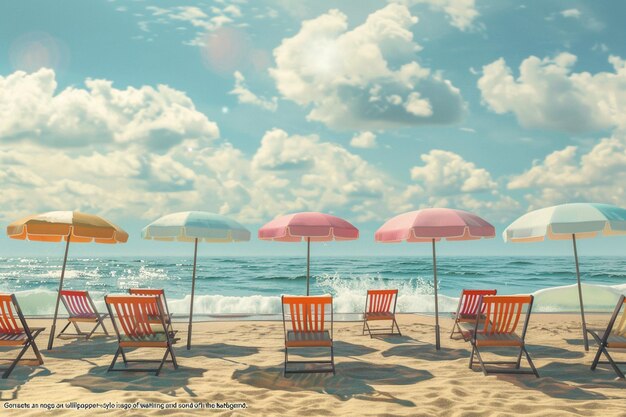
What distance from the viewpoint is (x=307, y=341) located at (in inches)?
219

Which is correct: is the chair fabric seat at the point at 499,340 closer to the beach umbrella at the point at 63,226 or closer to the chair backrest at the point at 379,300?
the chair backrest at the point at 379,300

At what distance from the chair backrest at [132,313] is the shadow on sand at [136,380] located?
20.2 inches

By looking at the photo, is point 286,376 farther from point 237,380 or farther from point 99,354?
point 99,354

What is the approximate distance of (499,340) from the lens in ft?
18.3

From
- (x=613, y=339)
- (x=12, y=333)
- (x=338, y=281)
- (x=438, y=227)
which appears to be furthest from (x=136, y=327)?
(x=338, y=281)

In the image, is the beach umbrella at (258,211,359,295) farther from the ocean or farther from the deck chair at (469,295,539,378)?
the ocean

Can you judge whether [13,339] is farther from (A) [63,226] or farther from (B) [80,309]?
(B) [80,309]

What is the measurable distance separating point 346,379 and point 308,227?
234cm

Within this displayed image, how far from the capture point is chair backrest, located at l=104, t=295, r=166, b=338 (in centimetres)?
547

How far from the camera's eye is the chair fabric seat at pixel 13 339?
18.7 feet

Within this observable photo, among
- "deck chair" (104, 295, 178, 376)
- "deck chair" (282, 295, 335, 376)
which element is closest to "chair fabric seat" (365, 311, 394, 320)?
"deck chair" (282, 295, 335, 376)

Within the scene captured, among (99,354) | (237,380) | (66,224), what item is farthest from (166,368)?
(66,224)

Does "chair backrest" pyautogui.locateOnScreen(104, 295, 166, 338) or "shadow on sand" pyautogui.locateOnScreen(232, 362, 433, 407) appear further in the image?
"chair backrest" pyautogui.locateOnScreen(104, 295, 166, 338)

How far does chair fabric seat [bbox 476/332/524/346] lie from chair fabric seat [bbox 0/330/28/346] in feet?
18.5
